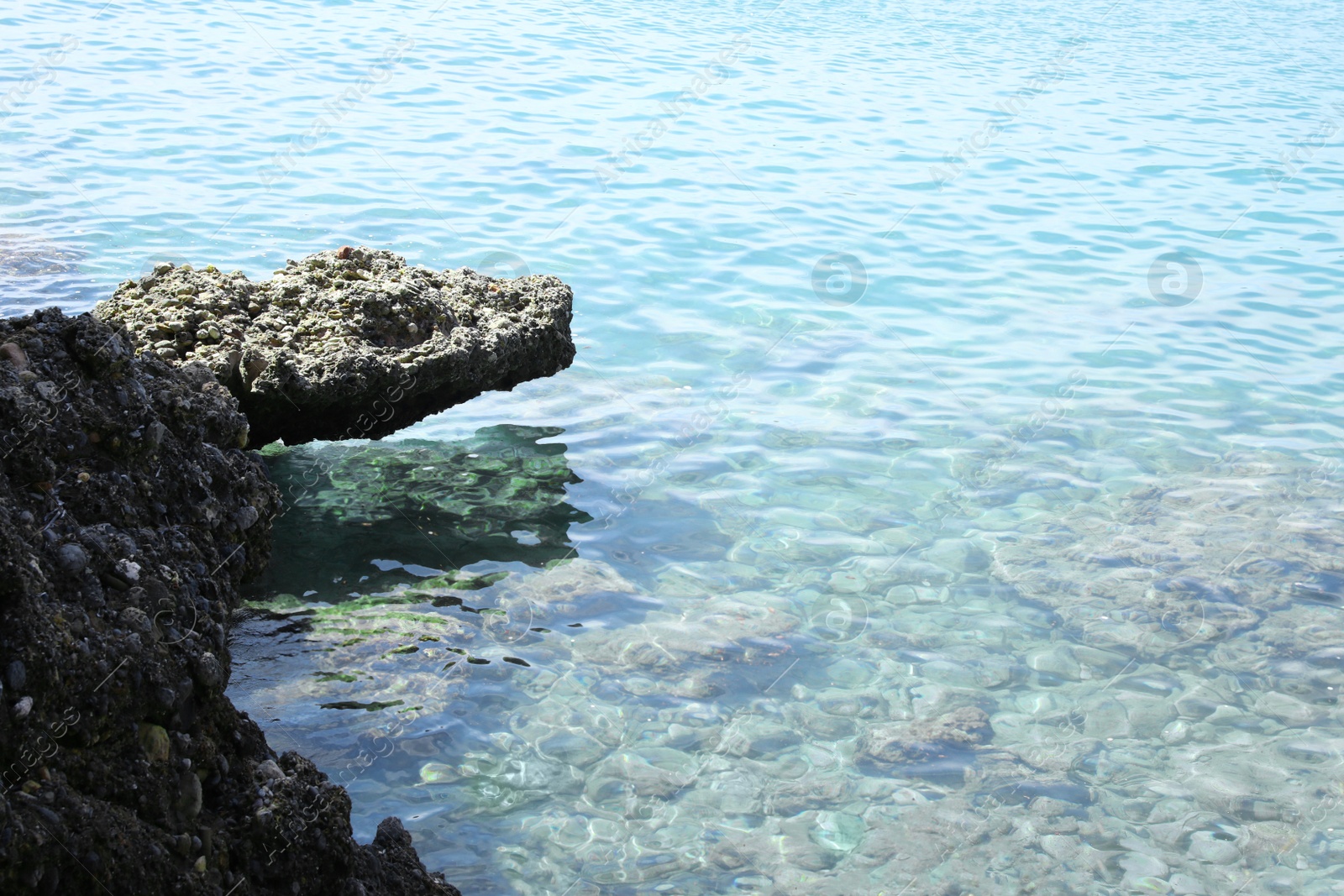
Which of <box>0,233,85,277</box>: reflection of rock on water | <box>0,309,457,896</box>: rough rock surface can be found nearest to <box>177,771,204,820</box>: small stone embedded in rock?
<box>0,309,457,896</box>: rough rock surface

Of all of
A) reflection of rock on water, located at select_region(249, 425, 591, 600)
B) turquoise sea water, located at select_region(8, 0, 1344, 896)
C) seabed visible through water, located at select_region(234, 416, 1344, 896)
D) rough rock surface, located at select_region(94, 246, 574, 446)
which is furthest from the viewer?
reflection of rock on water, located at select_region(249, 425, 591, 600)

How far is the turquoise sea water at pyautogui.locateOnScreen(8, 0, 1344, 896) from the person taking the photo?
4.56 m

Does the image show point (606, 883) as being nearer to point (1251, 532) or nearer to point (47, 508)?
point (47, 508)

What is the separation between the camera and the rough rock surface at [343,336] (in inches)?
221

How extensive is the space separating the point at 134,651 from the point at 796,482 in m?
4.70

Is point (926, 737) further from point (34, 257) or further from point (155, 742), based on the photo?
point (34, 257)

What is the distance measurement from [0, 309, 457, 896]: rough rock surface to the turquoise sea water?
0.99 m

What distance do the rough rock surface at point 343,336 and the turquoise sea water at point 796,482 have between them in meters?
0.69

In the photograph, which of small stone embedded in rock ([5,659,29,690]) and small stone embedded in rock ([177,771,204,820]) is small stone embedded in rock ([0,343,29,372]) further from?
small stone embedded in rock ([177,771,204,820])

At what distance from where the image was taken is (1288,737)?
16.9 feet

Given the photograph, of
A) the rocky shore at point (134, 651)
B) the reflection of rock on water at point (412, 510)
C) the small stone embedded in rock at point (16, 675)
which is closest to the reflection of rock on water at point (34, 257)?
the reflection of rock on water at point (412, 510)

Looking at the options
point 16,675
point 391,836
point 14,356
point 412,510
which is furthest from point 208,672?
point 412,510

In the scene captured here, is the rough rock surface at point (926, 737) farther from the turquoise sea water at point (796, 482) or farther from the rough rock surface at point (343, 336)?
the rough rock surface at point (343, 336)

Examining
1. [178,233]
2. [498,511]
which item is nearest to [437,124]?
[178,233]
